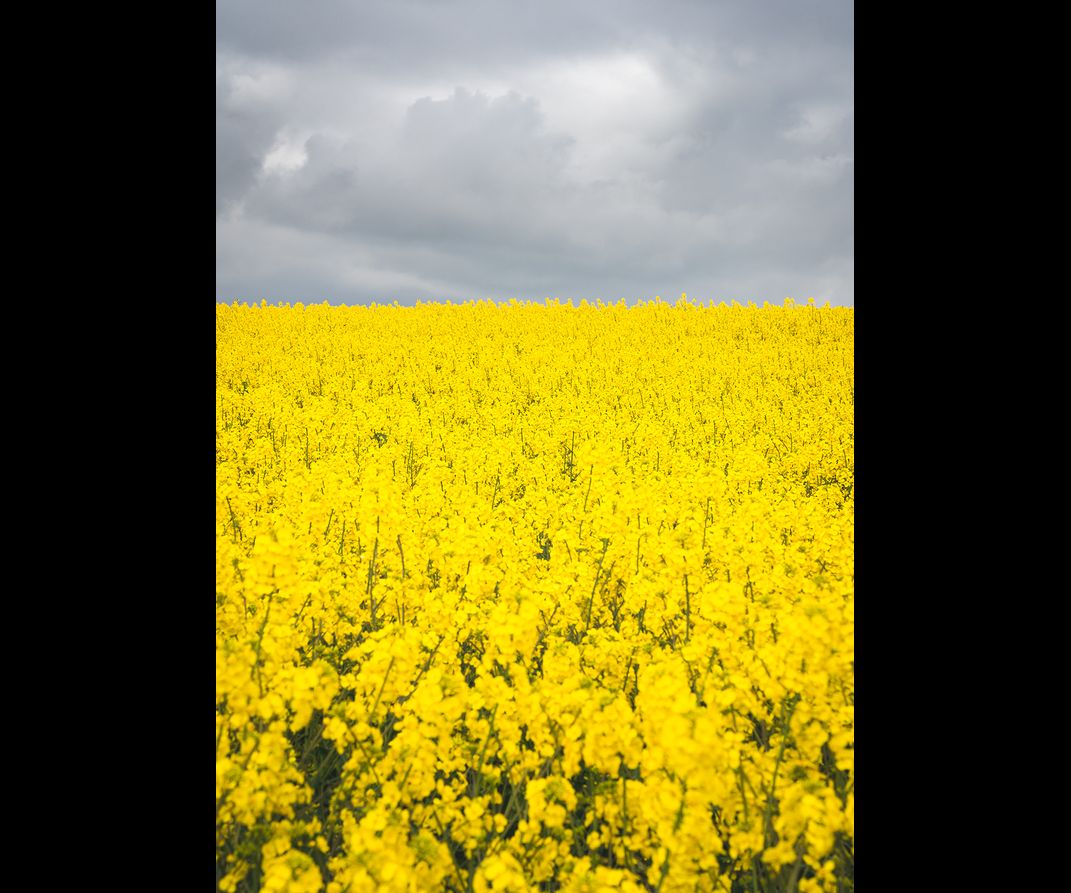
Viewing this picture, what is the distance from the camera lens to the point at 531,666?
8.90 ft

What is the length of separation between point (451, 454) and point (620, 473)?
1.90 meters

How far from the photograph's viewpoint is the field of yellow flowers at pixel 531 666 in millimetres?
1742

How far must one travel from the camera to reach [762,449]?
736cm

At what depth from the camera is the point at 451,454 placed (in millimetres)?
6559

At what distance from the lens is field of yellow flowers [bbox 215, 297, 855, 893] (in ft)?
5.72

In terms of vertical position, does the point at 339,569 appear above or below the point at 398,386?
below
